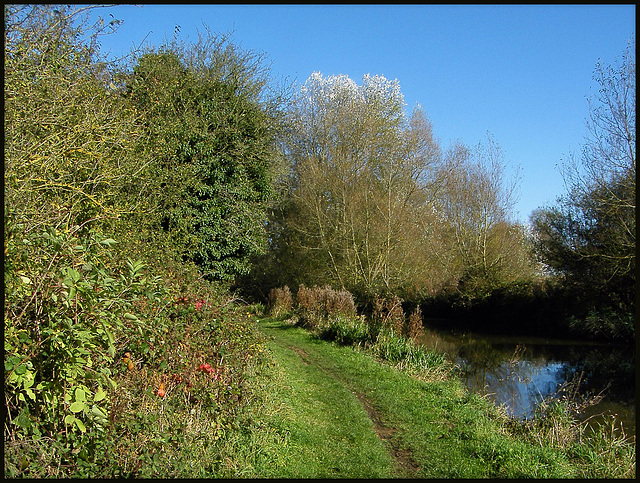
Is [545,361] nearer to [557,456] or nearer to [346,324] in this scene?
[346,324]

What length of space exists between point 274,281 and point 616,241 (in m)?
15.6

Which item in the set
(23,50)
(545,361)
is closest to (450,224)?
(545,361)

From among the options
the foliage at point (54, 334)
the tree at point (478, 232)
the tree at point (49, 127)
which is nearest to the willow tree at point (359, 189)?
the tree at point (478, 232)

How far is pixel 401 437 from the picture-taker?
697 cm

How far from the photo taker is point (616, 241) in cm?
1831

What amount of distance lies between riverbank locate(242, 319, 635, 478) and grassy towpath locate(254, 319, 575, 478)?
0.5 inches

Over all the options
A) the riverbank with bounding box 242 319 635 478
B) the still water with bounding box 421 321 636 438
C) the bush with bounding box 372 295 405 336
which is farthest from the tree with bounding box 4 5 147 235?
the bush with bounding box 372 295 405 336

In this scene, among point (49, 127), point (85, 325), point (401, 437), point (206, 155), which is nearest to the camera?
point (85, 325)

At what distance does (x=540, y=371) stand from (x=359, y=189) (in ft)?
39.3

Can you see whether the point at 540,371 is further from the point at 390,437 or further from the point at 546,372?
the point at 390,437

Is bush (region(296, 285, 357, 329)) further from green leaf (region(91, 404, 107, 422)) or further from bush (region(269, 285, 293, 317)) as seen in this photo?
green leaf (region(91, 404, 107, 422))

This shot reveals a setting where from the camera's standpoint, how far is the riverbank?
5.82 meters

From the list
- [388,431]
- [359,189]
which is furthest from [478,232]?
[388,431]

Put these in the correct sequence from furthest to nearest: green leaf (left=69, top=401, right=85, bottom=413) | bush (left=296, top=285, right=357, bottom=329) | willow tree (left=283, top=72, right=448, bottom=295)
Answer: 1. willow tree (left=283, top=72, right=448, bottom=295)
2. bush (left=296, top=285, right=357, bottom=329)
3. green leaf (left=69, top=401, right=85, bottom=413)
